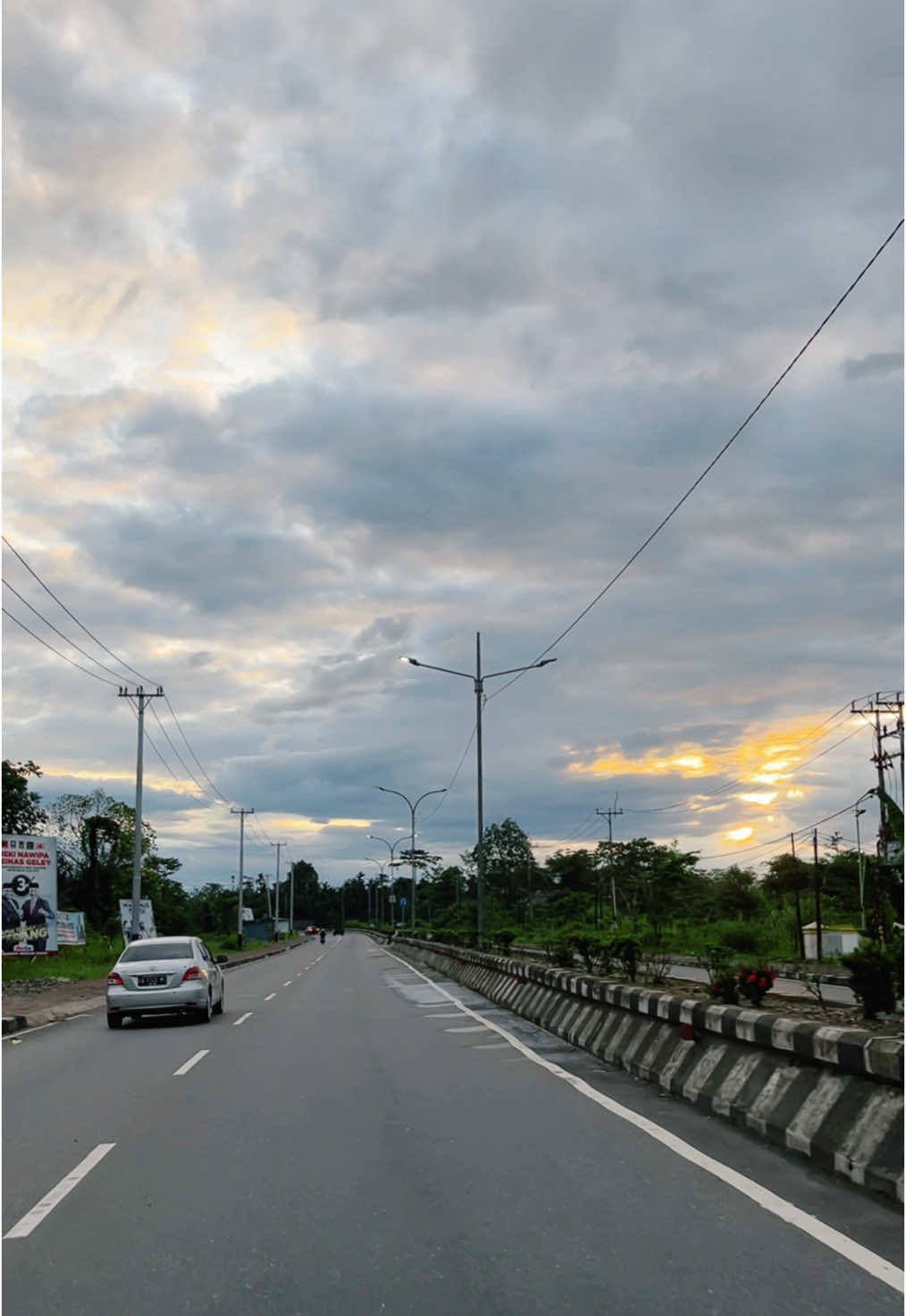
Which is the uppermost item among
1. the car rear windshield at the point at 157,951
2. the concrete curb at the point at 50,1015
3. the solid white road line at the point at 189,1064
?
the car rear windshield at the point at 157,951

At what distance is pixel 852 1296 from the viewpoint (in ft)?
17.3

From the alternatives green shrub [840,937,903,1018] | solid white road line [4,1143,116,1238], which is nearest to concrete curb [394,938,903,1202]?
green shrub [840,937,903,1018]

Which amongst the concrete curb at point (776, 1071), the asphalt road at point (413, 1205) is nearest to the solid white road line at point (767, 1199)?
the asphalt road at point (413, 1205)

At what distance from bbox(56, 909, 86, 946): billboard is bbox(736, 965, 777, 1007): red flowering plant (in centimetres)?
4385

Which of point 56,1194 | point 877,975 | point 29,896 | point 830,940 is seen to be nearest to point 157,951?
point 56,1194

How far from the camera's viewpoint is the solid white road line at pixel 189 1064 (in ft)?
45.2

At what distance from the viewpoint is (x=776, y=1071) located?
902 centimetres

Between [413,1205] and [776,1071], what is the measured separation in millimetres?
3277

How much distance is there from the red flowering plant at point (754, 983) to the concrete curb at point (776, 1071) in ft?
2.07

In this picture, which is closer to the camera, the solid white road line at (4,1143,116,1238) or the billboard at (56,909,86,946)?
the solid white road line at (4,1143,116,1238)

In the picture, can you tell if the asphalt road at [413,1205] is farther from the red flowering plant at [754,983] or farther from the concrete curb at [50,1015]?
the concrete curb at [50,1015]

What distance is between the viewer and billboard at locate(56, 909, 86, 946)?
52.7m

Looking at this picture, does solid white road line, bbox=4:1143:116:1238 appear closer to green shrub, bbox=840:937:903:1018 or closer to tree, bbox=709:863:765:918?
green shrub, bbox=840:937:903:1018

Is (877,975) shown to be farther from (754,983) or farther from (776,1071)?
(754,983)
